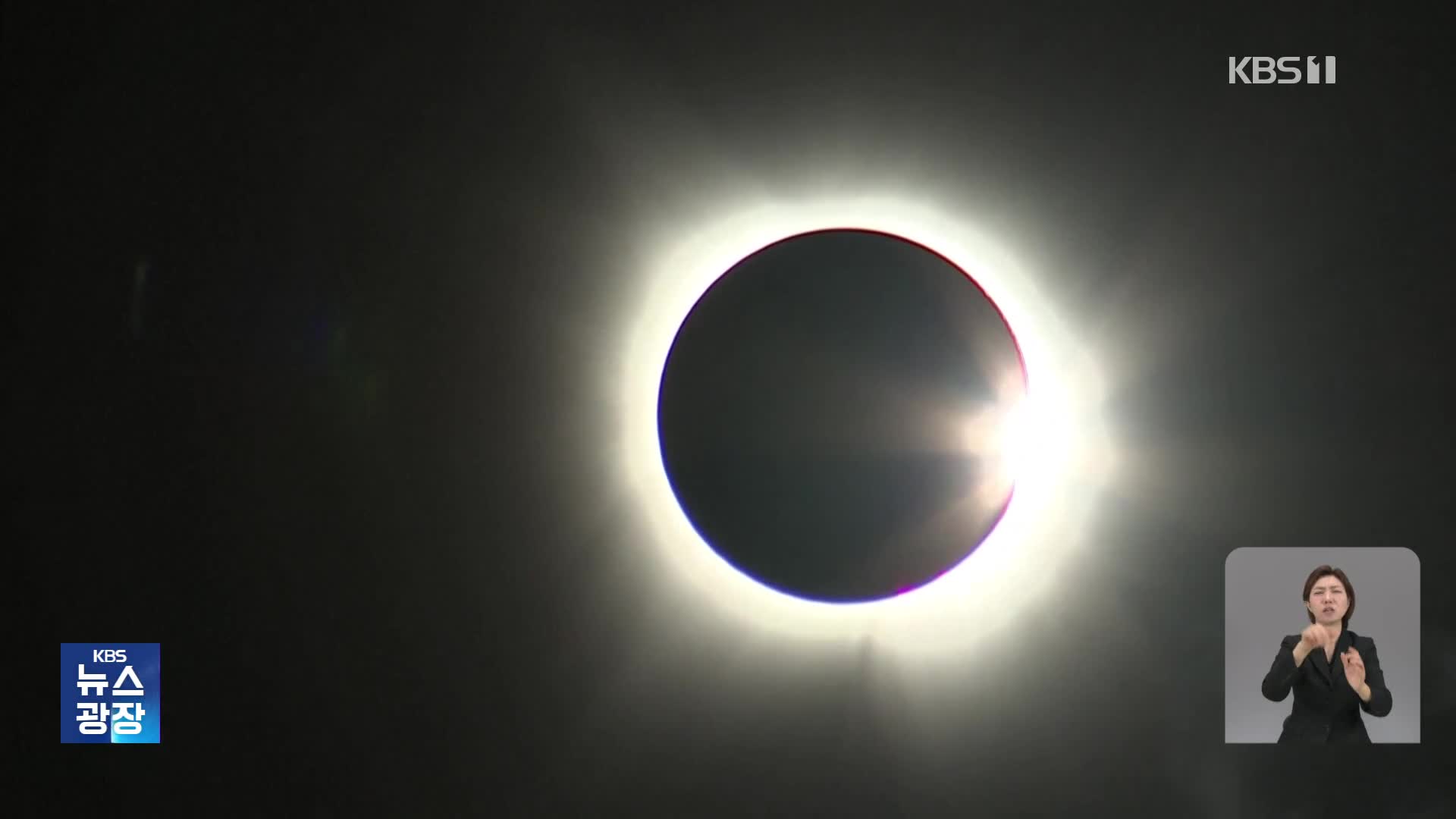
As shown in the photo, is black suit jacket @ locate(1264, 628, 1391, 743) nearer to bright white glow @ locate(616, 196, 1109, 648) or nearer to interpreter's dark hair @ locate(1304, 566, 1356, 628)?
interpreter's dark hair @ locate(1304, 566, 1356, 628)

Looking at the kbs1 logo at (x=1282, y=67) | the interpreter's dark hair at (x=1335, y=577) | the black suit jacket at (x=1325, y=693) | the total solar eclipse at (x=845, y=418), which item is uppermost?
the kbs1 logo at (x=1282, y=67)

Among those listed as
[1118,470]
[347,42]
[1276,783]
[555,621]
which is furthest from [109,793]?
[1276,783]

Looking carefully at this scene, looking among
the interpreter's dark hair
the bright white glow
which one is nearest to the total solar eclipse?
the bright white glow

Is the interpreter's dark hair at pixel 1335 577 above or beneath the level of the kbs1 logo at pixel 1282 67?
beneath

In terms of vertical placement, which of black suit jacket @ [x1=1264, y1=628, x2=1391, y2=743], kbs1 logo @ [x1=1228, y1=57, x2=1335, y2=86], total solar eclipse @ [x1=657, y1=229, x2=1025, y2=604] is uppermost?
kbs1 logo @ [x1=1228, y1=57, x2=1335, y2=86]

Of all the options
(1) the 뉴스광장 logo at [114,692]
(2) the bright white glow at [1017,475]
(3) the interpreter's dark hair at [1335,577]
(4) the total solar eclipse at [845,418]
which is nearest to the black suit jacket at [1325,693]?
(3) the interpreter's dark hair at [1335,577]

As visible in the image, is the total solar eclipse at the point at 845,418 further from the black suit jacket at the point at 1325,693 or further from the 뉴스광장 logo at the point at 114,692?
the 뉴스광장 logo at the point at 114,692
